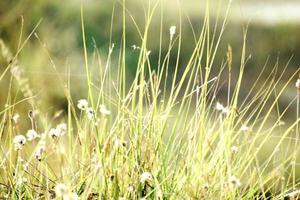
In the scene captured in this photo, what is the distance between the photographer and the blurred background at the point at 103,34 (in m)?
2.89

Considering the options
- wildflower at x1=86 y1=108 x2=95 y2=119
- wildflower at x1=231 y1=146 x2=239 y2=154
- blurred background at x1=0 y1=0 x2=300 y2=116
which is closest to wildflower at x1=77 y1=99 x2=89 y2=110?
wildflower at x1=86 y1=108 x2=95 y2=119

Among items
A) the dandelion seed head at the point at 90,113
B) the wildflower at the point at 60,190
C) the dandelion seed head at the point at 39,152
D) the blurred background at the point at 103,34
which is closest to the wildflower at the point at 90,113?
the dandelion seed head at the point at 90,113

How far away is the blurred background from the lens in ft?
9.48

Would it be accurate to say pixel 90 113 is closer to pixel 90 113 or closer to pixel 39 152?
pixel 90 113

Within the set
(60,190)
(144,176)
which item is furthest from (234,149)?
(60,190)

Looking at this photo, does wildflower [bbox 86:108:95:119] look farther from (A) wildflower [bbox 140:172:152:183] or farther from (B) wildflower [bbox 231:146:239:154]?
(B) wildflower [bbox 231:146:239:154]

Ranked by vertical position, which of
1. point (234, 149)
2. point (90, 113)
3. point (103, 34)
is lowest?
point (103, 34)

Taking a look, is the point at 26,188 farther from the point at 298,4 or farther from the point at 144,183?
the point at 298,4

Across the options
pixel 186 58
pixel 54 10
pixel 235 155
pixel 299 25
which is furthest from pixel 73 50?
pixel 235 155

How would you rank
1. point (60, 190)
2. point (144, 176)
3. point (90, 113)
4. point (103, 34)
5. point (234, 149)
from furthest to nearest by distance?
point (103, 34) < point (234, 149) < point (90, 113) < point (144, 176) < point (60, 190)

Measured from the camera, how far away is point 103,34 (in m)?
3.55

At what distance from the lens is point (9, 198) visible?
1401 millimetres

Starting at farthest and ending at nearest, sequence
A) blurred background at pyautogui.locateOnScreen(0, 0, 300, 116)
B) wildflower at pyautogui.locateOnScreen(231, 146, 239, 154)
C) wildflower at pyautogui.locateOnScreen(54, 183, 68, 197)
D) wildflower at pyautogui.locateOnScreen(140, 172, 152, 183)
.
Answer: blurred background at pyautogui.locateOnScreen(0, 0, 300, 116)
wildflower at pyautogui.locateOnScreen(231, 146, 239, 154)
wildflower at pyautogui.locateOnScreen(140, 172, 152, 183)
wildflower at pyautogui.locateOnScreen(54, 183, 68, 197)

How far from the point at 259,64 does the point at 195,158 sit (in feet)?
6.33
